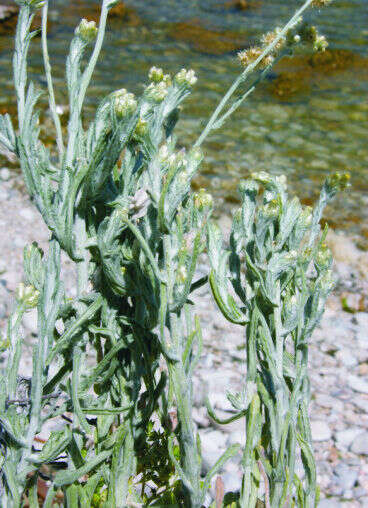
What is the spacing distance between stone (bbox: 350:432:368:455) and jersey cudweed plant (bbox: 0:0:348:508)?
1.14 m

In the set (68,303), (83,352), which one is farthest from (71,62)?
(83,352)

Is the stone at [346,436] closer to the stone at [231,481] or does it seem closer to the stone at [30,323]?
the stone at [231,481]

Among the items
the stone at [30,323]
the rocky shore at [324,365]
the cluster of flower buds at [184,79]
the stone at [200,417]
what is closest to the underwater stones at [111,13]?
the rocky shore at [324,365]

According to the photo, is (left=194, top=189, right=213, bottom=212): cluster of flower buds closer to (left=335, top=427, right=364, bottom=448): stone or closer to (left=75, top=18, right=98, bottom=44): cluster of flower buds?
(left=75, top=18, right=98, bottom=44): cluster of flower buds

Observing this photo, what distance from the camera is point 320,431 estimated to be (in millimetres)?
2666

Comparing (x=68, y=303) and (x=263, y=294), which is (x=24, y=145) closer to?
(x=68, y=303)

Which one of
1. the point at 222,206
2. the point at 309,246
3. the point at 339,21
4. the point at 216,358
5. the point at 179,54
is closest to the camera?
the point at 309,246

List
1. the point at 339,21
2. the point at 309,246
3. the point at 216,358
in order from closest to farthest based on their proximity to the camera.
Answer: the point at 309,246, the point at 216,358, the point at 339,21

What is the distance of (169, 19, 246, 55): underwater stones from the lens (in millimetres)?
7934

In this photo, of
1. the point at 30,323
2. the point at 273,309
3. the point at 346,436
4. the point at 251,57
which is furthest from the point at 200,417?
the point at 251,57

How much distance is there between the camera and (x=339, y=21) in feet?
28.2

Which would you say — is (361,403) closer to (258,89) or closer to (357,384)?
(357,384)

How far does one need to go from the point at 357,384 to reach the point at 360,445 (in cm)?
50

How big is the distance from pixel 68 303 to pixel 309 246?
52 centimetres
